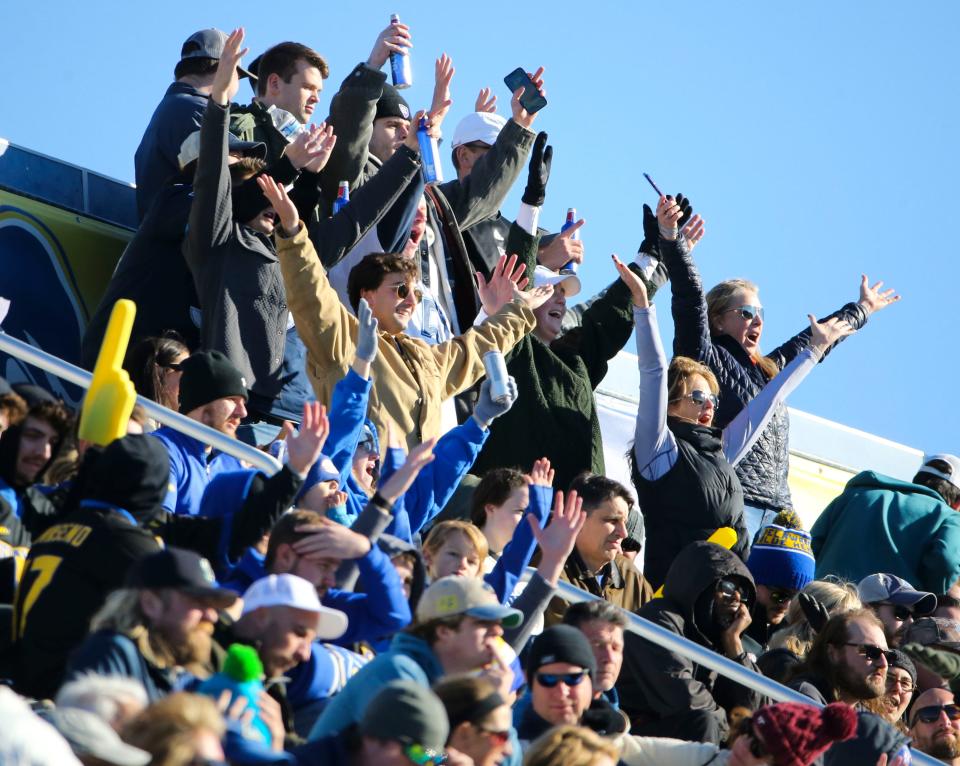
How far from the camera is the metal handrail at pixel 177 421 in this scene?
292 inches

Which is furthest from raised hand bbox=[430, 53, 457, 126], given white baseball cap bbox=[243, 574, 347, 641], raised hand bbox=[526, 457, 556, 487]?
white baseball cap bbox=[243, 574, 347, 641]

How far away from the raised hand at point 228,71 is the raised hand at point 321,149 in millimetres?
627

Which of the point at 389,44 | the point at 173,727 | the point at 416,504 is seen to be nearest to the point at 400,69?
the point at 389,44

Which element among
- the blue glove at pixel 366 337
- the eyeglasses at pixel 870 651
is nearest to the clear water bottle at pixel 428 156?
the blue glove at pixel 366 337

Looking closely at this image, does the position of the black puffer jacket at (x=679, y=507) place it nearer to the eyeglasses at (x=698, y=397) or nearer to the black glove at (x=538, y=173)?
the eyeglasses at (x=698, y=397)

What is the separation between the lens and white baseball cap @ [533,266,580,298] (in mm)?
10703

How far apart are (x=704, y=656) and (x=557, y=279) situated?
331cm

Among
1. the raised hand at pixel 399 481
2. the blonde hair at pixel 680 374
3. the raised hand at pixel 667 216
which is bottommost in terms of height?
the raised hand at pixel 399 481

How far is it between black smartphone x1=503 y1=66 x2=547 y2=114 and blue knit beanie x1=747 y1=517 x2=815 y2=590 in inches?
108

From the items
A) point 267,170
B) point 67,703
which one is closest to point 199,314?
point 267,170

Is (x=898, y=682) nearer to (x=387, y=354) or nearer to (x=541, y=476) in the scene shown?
(x=541, y=476)

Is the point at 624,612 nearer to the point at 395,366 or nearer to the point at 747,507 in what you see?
the point at 395,366

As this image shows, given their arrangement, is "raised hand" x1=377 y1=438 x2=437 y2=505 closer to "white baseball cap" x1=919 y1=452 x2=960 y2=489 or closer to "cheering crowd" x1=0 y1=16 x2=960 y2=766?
"cheering crowd" x1=0 y1=16 x2=960 y2=766

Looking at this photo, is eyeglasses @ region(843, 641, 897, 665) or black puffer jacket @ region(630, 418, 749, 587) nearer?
eyeglasses @ region(843, 641, 897, 665)
